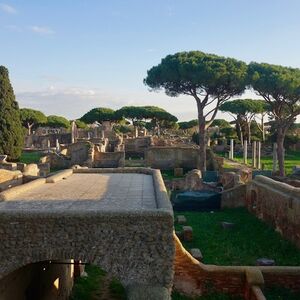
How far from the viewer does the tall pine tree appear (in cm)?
3155

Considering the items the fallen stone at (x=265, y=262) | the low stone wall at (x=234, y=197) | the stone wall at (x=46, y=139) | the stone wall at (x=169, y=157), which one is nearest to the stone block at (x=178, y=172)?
the stone wall at (x=169, y=157)

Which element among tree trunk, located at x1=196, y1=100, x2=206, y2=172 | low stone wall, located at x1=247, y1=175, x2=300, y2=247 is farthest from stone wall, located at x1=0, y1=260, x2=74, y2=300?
tree trunk, located at x1=196, y1=100, x2=206, y2=172

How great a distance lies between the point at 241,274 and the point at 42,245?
194 inches

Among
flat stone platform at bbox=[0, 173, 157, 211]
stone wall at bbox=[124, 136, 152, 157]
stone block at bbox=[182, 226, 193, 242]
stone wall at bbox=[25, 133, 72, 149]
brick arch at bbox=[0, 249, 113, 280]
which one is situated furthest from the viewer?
stone wall at bbox=[25, 133, 72, 149]

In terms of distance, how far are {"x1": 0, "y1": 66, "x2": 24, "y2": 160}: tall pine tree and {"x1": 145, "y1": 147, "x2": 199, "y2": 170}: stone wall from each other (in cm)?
1022

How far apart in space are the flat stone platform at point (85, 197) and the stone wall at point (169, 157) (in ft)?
71.8

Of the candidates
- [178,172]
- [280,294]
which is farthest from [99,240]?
[178,172]

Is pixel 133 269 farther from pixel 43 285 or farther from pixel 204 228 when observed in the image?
pixel 204 228

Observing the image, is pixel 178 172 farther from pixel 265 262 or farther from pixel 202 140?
pixel 265 262

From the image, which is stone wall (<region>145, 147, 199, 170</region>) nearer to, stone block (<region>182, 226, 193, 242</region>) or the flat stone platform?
stone block (<region>182, 226, 193, 242</region>)

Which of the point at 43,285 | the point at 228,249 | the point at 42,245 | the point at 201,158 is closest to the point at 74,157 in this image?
the point at 201,158

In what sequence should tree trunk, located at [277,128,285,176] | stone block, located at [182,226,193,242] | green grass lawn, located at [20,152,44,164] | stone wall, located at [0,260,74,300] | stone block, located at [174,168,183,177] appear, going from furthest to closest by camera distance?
green grass lawn, located at [20,152,44,164]
stone block, located at [174,168,183,177]
tree trunk, located at [277,128,285,176]
stone block, located at [182,226,193,242]
stone wall, located at [0,260,74,300]

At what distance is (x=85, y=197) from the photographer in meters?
8.78

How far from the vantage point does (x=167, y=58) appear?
97.9 ft
